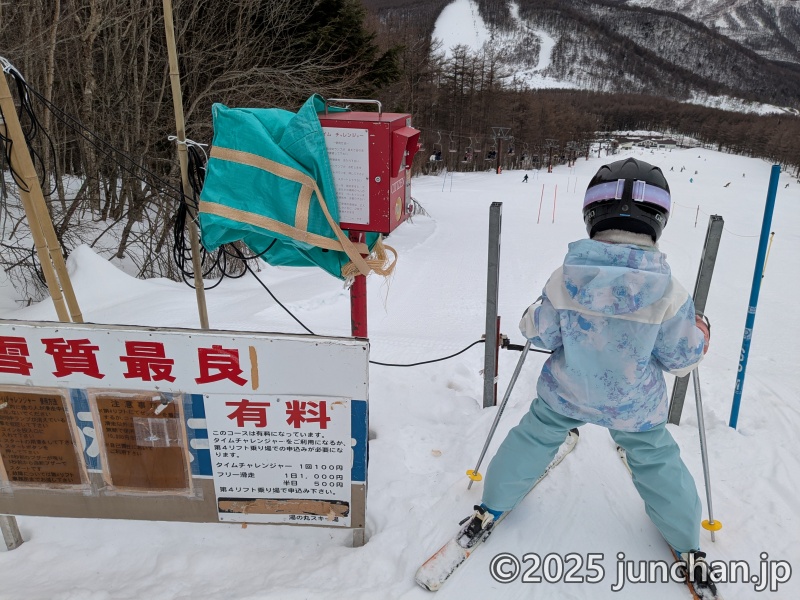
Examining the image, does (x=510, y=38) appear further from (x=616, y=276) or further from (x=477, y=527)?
(x=477, y=527)

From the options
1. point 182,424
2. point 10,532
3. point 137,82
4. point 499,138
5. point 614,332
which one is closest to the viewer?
point 614,332

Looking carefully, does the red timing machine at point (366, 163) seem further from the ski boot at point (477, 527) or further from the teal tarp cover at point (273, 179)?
the ski boot at point (477, 527)

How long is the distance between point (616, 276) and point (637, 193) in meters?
0.38

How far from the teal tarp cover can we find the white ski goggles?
1.33 m

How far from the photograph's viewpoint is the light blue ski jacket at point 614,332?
2.11 meters

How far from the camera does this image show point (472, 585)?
2461 mm

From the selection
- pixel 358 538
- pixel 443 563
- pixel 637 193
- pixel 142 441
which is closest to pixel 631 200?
pixel 637 193

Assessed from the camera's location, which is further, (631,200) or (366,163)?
(366,163)

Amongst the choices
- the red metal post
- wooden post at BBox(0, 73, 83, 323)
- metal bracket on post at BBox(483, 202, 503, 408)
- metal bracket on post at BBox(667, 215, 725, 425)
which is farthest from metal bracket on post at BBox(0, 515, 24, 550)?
metal bracket on post at BBox(667, 215, 725, 425)

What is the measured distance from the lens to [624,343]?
7.23ft

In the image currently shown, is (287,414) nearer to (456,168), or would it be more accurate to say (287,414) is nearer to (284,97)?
(284,97)

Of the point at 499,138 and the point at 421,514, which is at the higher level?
the point at 499,138

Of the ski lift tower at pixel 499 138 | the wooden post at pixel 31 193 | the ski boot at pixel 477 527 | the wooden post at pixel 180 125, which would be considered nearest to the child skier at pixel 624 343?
the ski boot at pixel 477 527

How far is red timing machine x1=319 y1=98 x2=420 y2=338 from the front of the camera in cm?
278
